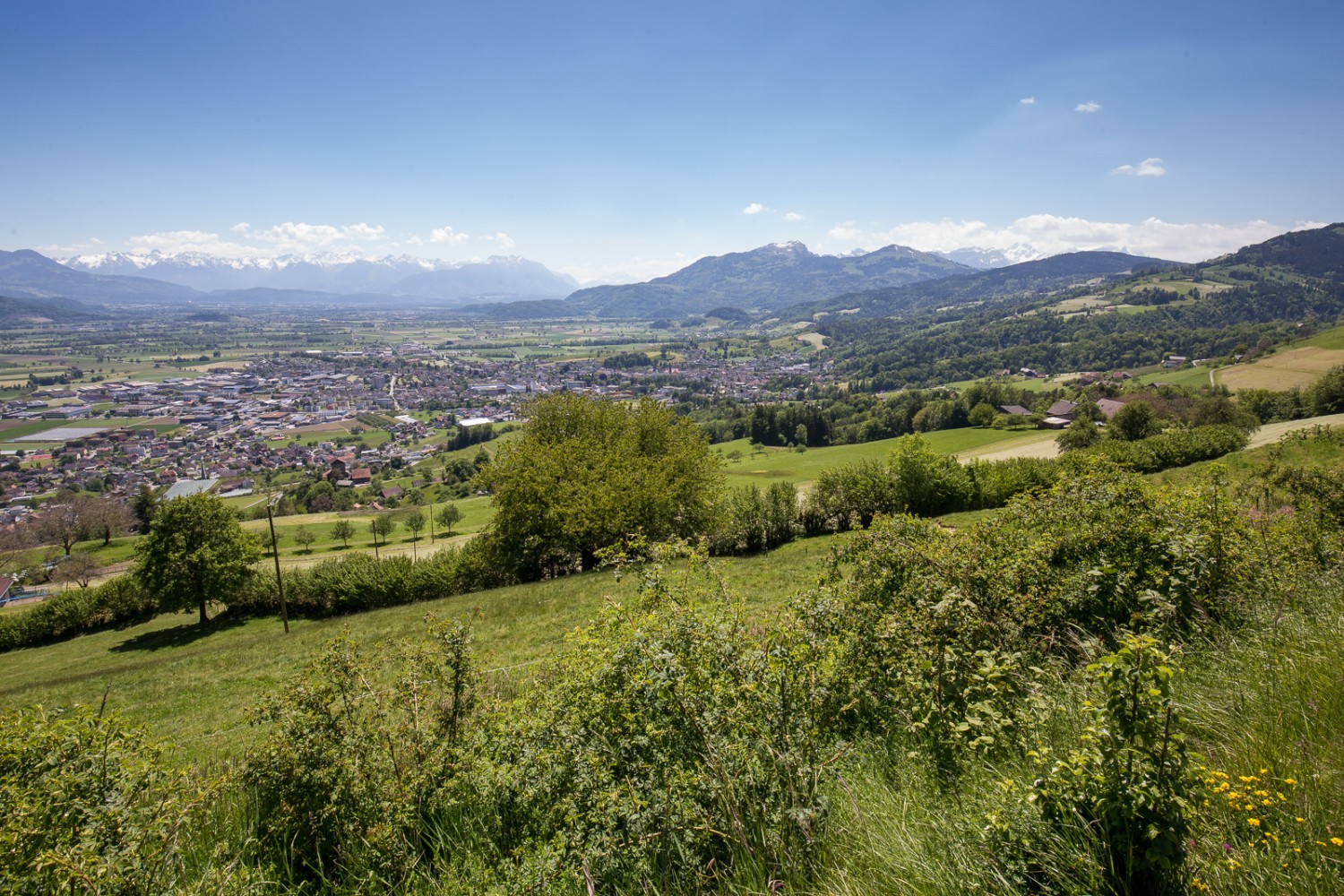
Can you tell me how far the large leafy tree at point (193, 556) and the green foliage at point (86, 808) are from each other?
A: 33.2 metres

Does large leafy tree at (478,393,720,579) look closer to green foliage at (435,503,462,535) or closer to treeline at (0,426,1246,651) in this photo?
treeline at (0,426,1246,651)

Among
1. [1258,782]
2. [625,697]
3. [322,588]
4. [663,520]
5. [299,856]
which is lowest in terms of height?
[322,588]

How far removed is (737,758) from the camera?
4105 millimetres

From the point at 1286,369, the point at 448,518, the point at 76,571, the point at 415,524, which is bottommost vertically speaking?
the point at 76,571

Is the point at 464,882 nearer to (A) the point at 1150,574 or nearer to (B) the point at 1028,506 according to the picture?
(A) the point at 1150,574

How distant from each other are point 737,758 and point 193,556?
1452 inches

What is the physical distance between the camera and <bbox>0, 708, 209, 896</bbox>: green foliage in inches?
129

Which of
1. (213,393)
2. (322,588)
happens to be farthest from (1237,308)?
(213,393)

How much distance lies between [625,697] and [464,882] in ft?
5.31

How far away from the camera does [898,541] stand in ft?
24.1

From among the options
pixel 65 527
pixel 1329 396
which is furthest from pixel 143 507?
pixel 1329 396

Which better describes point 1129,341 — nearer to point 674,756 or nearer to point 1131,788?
point 1131,788

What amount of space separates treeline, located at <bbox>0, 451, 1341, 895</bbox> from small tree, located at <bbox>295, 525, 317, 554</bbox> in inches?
2145

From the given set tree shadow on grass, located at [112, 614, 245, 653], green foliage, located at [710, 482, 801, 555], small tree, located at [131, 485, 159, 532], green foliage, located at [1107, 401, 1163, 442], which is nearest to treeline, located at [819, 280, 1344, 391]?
green foliage, located at [1107, 401, 1163, 442]
